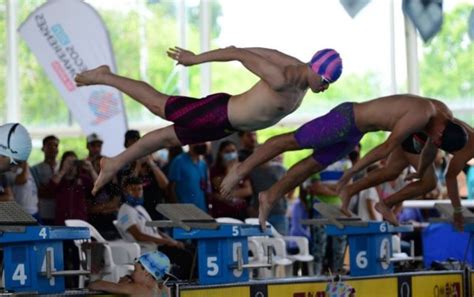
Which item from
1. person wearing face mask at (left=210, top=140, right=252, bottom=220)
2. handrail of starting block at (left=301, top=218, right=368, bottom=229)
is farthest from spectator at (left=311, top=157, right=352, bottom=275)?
handrail of starting block at (left=301, top=218, right=368, bottom=229)

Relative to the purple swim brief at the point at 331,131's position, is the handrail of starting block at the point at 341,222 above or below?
below

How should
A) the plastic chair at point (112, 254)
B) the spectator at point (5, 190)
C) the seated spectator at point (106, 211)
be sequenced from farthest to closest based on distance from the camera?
the seated spectator at point (106, 211)
the spectator at point (5, 190)
the plastic chair at point (112, 254)

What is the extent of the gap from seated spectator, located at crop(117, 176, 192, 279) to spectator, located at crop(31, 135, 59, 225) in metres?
0.85

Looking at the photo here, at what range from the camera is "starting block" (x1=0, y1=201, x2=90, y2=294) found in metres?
7.80

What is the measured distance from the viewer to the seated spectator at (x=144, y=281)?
7766 mm

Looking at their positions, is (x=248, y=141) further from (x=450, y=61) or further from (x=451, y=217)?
(x=450, y=61)

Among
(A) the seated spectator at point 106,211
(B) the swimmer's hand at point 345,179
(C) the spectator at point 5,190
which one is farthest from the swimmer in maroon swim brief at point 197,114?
(C) the spectator at point 5,190

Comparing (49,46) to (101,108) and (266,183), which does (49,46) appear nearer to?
(101,108)

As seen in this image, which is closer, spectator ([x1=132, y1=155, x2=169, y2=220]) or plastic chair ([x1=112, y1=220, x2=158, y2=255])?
plastic chair ([x1=112, y1=220, x2=158, y2=255])

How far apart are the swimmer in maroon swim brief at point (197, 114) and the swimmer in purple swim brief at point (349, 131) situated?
0.54 metres

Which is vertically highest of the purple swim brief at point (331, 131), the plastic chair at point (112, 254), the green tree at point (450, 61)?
the green tree at point (450, 61)

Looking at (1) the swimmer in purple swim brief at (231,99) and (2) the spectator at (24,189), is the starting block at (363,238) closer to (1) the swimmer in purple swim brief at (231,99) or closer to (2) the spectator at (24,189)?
(1) the swimmer in purple swim brief at (231,99)

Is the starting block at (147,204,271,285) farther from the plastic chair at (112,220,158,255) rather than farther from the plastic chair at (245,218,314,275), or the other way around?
the plastic chair at (245,218,314,275)

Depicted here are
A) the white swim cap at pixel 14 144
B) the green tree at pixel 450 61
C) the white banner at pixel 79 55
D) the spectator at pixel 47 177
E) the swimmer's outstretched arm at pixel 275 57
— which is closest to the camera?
the white swim cap at pixel 14 144
